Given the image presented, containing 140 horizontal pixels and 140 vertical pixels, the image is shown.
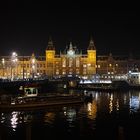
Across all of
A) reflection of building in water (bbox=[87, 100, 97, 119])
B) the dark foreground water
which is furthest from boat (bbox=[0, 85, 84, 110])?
reflection of building in water (bbox=[87, 100, 97, 119])

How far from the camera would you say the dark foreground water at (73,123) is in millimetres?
45719

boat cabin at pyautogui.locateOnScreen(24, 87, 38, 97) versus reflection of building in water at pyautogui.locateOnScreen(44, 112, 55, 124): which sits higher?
boat cabin at pyautogui.locateOnScreen(24, 87, 38, 97)

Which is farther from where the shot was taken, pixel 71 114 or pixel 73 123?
pixel 71 114

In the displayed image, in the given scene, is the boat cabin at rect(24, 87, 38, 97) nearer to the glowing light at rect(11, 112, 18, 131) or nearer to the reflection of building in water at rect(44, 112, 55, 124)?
the glowing light at rect(11, 112, 18, 131)

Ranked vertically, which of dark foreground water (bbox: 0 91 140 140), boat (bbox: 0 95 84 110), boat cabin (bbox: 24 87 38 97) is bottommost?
dark foreground water (bbox: 0 91 140 140)

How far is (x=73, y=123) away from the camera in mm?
53844

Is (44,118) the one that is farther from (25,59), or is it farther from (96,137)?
(25,59)

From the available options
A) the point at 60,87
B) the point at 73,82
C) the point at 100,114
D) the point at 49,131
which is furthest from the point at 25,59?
the point at 49,131

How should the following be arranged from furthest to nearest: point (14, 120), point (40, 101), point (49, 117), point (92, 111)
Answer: point (40, 101) → point (92, 111) → point (49, 117) → point (14, 120)

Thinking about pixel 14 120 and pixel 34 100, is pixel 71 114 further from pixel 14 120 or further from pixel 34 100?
pixel 34 100

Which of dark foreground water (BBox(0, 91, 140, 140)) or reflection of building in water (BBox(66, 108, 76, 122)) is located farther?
reflection of building in water (BBox(66, 108, 76, 122))

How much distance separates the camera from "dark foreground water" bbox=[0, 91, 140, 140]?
150ft

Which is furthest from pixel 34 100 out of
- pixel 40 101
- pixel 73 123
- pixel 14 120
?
pixel 73 123

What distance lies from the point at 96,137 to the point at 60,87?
75897 millimetres
